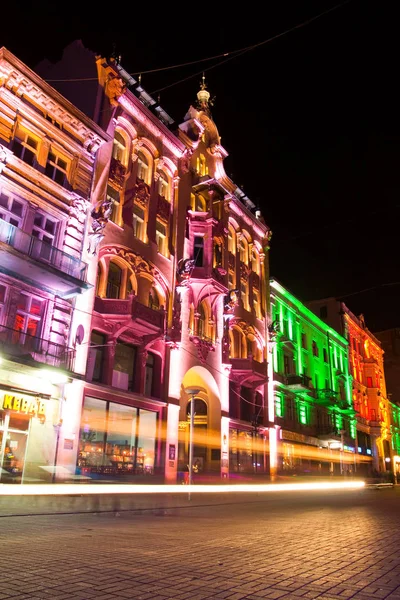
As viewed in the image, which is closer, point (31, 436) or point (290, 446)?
point (31, 436)

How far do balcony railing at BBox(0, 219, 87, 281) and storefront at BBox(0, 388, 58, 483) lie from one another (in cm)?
568

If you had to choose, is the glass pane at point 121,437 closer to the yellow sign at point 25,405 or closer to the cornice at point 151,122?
the yellow sign at point 25,405

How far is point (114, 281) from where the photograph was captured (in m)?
25.8

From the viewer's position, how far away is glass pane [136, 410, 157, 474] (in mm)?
24766

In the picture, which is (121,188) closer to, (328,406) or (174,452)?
(174,452)

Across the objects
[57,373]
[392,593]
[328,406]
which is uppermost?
[328,406]

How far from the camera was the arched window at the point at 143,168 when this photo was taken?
2973 centimetres

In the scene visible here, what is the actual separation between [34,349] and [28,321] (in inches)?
53.0

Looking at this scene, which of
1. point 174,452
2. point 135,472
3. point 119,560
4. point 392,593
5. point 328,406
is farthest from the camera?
point 328,406

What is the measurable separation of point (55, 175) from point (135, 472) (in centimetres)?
1537

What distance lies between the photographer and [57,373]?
65.6 ft

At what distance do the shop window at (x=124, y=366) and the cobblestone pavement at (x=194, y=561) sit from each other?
46.6ft

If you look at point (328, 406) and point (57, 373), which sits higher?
point (328, 406)

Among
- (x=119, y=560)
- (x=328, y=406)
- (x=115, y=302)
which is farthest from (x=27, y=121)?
(x=328, y=406)
